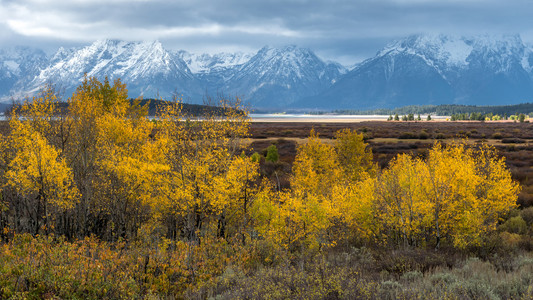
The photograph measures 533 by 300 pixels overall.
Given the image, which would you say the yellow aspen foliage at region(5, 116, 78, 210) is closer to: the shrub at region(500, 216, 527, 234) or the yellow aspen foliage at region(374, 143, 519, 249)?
the yellow aspen foliage at region(374, 143, 519, 249)

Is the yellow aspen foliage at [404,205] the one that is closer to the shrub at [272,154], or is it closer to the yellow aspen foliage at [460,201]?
the yellow aspen foliage at [460,201]

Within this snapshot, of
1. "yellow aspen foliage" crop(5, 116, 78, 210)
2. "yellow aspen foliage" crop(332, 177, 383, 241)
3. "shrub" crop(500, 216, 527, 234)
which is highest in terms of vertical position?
"yellow aspen foliage" crop(5, 116, 78, 210)

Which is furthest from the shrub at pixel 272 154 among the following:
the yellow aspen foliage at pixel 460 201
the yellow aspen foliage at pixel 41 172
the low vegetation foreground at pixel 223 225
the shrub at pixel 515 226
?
the yellow aspen foliage at pixel 41 172

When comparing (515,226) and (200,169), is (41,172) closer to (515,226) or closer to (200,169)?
(200,169)

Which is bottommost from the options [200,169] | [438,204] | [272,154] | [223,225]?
[223,225]

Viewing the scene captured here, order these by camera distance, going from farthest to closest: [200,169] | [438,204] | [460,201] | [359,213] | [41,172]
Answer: [200,169], [359,213], [460,201], [41,172], [438,204]

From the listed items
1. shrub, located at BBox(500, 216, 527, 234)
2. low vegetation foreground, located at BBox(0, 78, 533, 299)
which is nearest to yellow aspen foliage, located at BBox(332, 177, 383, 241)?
low vegetation foreground, located at BBox(0, 78, 533, 299)

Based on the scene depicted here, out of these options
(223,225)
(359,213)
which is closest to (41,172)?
(223,225)

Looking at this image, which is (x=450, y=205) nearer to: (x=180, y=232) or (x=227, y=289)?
(x=227, y=289)

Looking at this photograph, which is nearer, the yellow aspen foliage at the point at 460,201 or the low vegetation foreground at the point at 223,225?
the low vegetation foreground at the point at 223,225

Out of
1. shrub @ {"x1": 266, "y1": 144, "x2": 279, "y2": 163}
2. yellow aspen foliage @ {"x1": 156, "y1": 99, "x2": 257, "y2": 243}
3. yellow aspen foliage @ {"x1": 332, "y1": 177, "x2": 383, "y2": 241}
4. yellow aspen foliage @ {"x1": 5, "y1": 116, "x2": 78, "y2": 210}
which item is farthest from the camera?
shrub @ {"x1": 266, "y1": 144, "x2": 279, "y2": 163}

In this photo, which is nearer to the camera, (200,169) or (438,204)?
(438,204)

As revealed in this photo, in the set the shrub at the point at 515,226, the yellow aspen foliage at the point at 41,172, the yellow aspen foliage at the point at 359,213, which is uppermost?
the yellow aspen foliage at the point at 41,172

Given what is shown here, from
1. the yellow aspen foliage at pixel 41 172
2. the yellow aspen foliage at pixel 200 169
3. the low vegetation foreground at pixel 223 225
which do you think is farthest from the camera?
the yellow aspen foliage at pixel 200 169
